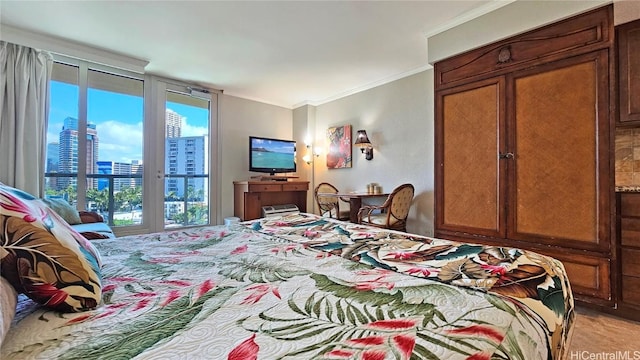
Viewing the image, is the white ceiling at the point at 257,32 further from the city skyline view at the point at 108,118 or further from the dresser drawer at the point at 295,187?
the dresser drawer at the point at 295,187

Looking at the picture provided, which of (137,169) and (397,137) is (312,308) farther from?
(137,169)

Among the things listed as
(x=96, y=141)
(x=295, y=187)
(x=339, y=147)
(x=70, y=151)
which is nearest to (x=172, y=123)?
(x=96, y=141)

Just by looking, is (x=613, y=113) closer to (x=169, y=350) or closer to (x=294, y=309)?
(x=294, y=309)

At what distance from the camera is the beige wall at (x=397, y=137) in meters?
3.74

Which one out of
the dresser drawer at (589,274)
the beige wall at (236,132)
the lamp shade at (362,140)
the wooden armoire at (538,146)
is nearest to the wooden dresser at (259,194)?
the beige wall at (236,132)

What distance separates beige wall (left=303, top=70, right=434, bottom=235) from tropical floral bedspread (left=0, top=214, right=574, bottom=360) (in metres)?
2.60

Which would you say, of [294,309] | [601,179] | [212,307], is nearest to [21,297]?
→ [212,307]

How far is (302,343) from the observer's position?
586 millimetres

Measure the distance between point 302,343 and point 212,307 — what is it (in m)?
0.30

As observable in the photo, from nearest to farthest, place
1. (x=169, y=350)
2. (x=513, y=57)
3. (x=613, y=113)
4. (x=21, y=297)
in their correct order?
(x=169, y=350), (x=21, y=297), (x=613, y=113), (x=513, y=57)

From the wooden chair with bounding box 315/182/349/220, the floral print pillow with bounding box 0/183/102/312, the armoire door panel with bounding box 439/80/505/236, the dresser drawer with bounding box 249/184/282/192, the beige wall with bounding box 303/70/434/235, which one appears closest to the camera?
the floral print pillow with bounding box 0/183/102/312

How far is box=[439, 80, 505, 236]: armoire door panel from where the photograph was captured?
244 cm

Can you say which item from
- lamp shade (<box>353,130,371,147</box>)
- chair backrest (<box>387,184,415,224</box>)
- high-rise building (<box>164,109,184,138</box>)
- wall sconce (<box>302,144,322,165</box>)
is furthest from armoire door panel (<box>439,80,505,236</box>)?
high-rise building (<box>164,109,184,138</box>)

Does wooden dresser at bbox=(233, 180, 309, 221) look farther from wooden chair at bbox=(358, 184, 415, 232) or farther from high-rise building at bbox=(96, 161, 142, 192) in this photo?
wooden chair at bbox=(358, 184, 415, 232)
